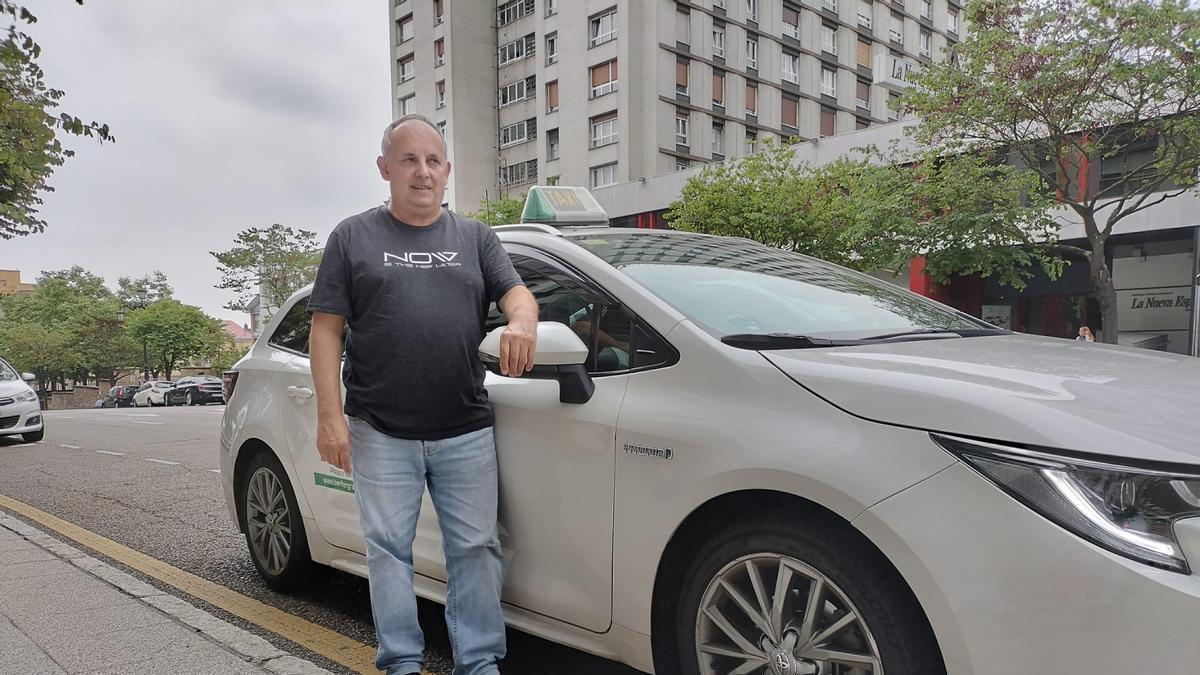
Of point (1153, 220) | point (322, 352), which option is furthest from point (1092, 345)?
point (1153, 220)

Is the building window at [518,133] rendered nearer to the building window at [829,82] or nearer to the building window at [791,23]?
the building window at [791,23]

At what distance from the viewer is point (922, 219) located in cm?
1589

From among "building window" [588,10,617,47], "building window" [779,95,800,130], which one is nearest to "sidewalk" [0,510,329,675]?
"building window" [588,10,617,47]

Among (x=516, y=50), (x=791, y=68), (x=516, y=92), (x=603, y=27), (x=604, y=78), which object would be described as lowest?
(x=604, y=78)

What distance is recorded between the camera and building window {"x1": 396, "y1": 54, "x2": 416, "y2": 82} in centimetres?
4291

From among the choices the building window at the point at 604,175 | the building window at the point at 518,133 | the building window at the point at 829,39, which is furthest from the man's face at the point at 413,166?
the building window at the point at 829,39

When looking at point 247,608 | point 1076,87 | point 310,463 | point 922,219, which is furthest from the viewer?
point 922,219

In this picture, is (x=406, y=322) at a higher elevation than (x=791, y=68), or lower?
lower

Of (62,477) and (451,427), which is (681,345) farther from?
(62,477)

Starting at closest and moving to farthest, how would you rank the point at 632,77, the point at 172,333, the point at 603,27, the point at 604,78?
the point at 632,77 < the point at 604,78 < the point at 603,27 < the point at 172,333

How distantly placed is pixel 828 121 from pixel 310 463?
39687mm

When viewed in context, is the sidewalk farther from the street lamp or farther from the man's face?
the street lamp

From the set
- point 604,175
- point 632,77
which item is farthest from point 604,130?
point 632,77

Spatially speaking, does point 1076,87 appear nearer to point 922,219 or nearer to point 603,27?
point 922,219
